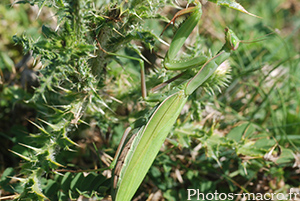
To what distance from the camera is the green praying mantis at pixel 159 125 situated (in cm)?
177

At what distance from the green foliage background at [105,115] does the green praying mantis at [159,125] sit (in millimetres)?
182

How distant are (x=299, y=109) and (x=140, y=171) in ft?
7.23

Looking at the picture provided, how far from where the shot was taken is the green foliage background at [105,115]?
174 centimetres

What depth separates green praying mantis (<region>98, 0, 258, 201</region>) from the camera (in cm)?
177

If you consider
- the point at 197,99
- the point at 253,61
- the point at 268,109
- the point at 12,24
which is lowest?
the point at 268,109

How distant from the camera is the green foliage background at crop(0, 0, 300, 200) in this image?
5.72 ft

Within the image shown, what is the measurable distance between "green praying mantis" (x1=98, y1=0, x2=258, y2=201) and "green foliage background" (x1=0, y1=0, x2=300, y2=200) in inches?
7.2

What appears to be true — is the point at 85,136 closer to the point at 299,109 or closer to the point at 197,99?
the point at 197,99

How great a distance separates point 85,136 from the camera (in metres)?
2.50

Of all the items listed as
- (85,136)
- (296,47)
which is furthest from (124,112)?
(296,47)

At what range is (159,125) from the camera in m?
1.94

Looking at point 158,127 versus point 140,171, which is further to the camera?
point 158,127

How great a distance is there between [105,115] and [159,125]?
582 millimetres

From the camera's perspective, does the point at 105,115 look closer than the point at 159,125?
No
